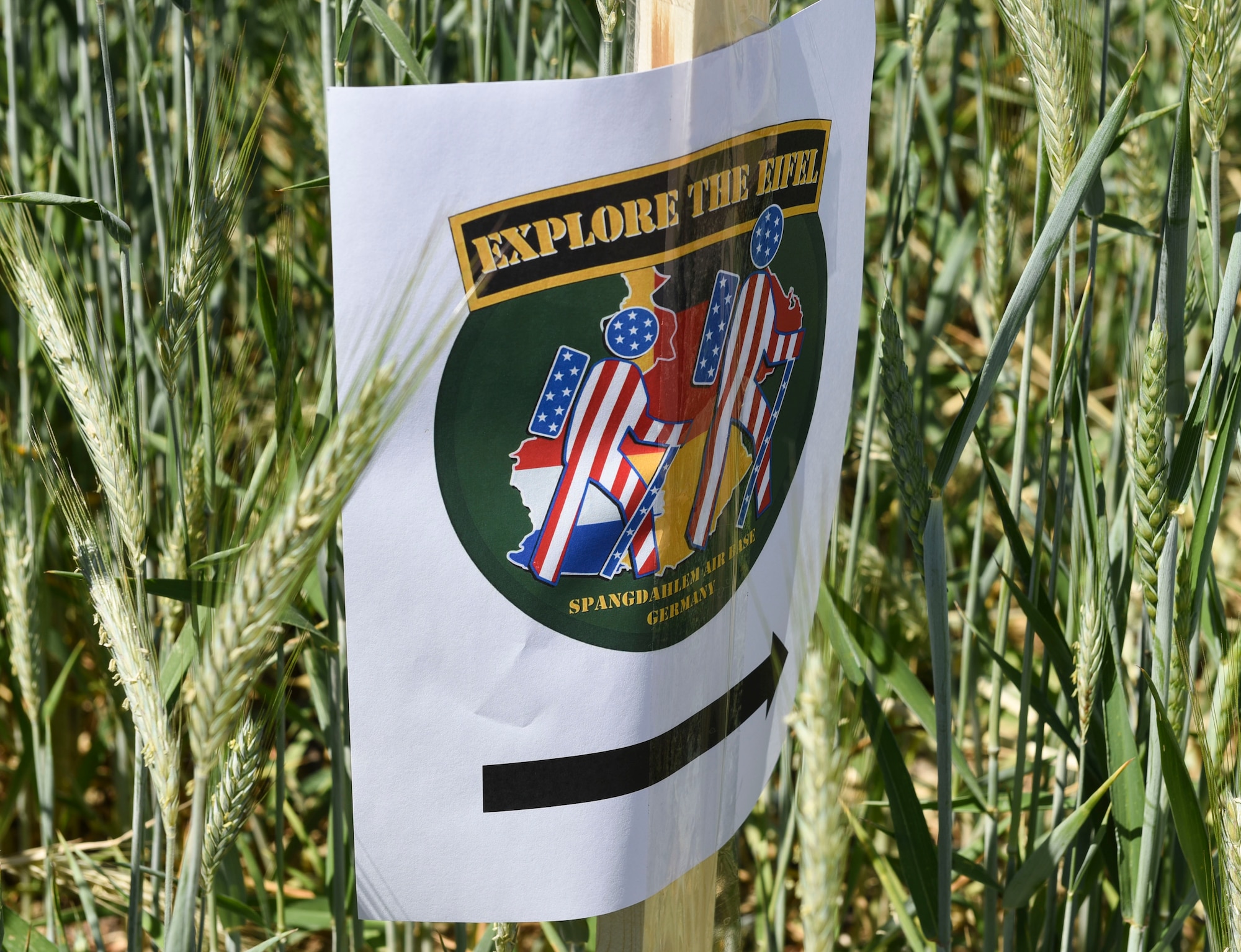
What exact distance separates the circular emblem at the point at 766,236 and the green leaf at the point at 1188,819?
0.32 metres

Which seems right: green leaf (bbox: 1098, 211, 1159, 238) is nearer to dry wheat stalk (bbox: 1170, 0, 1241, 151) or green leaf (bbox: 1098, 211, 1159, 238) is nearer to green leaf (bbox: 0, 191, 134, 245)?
dry wheat stalk (bbox: 1170, 0, 1241, 151)

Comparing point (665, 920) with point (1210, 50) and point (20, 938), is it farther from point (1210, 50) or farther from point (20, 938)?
point (1210, 50)

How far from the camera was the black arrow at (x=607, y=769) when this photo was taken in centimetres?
58

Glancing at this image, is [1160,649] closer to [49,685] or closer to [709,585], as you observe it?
[709,585]

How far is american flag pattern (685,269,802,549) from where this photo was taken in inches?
22.9

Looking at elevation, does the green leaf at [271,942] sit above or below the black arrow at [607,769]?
below

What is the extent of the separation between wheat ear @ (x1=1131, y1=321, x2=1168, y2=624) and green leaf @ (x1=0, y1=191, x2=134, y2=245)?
60 cm

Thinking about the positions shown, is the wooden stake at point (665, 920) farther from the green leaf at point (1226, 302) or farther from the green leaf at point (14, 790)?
the green leaf at point (14, 790)

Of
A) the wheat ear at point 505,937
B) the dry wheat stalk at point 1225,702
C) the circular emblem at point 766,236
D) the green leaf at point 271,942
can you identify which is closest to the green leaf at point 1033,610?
the dry wheat stalk at point 1225,702

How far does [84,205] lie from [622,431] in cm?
37

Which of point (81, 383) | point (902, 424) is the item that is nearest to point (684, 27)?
point (902, 424)

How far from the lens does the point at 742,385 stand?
0.60 meters

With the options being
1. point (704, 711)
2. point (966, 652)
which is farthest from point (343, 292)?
point (966, 652)

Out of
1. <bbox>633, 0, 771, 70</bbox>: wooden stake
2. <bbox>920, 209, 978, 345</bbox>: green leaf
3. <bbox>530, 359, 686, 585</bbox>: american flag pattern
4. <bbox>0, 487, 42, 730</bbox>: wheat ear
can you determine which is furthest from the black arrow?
<bbox>920, 209, 978, 345</bbox>: green leaf
